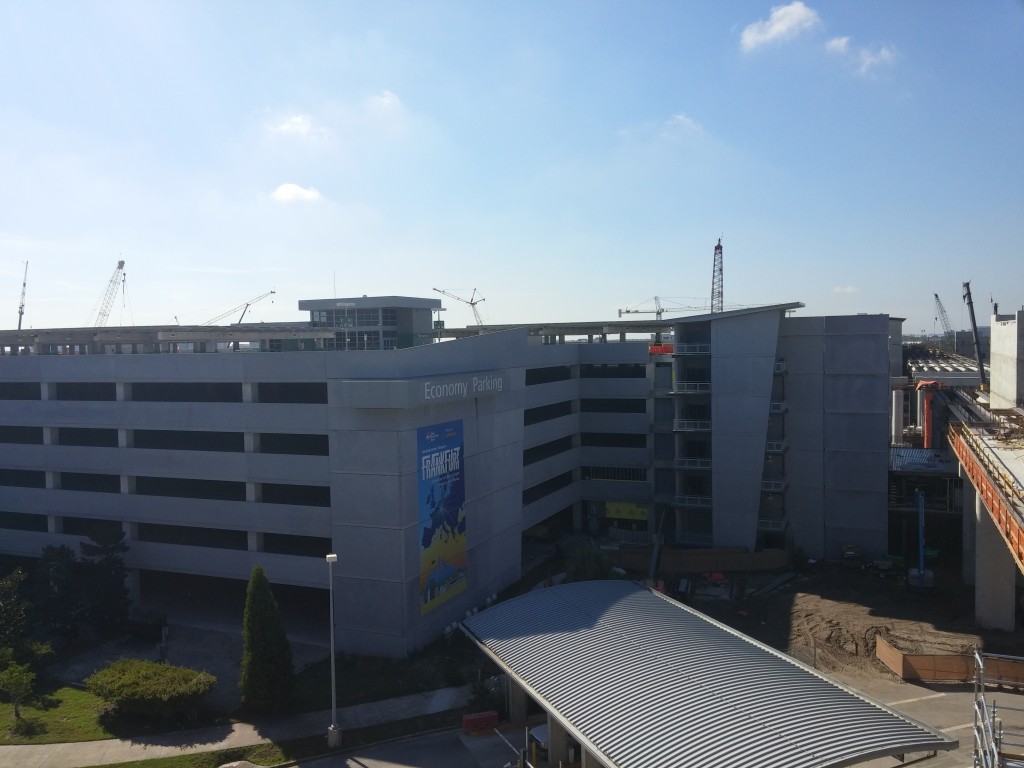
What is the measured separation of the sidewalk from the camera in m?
24.1

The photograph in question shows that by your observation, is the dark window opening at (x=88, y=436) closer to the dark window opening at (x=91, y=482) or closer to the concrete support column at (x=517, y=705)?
the dark window opening at (x=91, y=482)

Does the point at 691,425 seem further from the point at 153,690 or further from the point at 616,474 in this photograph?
the point at 153,690

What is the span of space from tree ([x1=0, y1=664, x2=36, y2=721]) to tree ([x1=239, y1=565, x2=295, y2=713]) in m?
7.36

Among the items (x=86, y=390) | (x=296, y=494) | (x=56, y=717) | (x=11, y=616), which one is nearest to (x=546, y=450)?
(x=296, y=494)

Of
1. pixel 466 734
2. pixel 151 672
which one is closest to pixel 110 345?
pixel 151 672

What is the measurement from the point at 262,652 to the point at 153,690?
372cm

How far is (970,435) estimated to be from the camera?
36.0 metres

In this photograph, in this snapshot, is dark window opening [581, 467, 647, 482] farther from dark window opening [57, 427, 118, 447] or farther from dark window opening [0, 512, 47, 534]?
dark window opening [0, 512, 47, 534]

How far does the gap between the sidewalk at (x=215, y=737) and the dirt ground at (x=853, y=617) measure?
15108 millimetres

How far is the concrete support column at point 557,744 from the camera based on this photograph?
21578mm

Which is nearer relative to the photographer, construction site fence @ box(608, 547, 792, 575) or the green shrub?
the green shrub

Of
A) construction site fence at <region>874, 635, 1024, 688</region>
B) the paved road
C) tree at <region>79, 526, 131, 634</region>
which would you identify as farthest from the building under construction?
the paved road

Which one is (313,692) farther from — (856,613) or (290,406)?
(856,613)

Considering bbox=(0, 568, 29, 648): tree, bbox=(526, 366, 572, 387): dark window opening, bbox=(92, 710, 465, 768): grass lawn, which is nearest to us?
bbox=(92, 710, 465, 768): grass lawn
